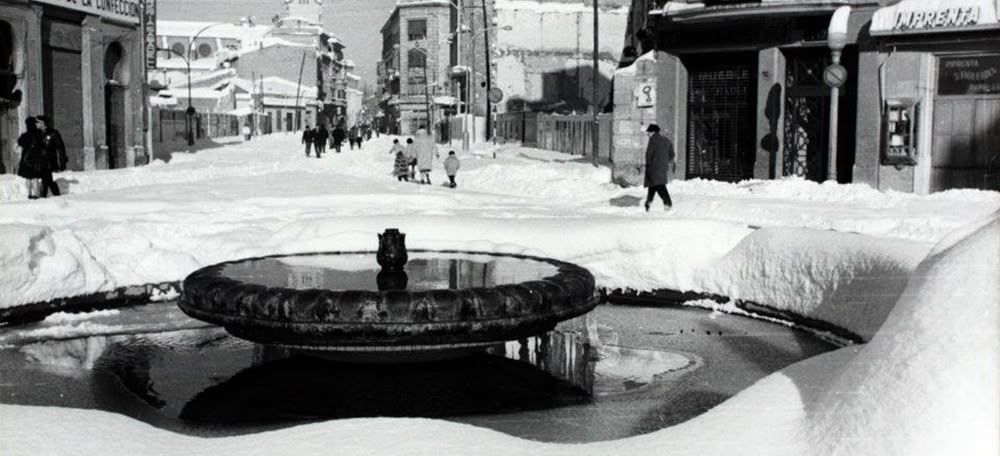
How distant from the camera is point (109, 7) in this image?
31.4 meters

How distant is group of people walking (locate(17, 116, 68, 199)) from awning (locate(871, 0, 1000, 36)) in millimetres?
17104

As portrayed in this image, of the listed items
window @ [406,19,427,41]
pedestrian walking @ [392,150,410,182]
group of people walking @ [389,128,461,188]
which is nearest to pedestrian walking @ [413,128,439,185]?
group of people walking @ [389,128,461,188]

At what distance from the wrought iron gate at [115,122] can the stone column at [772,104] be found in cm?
2003

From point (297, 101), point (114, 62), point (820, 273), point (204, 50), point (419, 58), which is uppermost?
point (204, 50)

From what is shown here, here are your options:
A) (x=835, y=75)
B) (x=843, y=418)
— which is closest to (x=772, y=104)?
(x=835, y=75)

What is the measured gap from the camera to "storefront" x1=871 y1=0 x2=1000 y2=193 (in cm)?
2052

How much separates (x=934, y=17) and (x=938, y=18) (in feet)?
0.29

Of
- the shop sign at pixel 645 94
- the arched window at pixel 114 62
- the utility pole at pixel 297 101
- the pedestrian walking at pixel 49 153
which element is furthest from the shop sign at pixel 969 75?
the utility pole at pixel 297 101

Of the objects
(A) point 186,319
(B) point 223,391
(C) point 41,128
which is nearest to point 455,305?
(B) point 223,391

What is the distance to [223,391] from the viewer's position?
6949 mm

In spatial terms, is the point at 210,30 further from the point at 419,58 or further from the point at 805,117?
the point at 805,117

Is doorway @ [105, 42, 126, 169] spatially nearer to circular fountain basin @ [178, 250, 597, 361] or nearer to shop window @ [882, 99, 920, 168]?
shop window @ [882, 99, 920, 168]

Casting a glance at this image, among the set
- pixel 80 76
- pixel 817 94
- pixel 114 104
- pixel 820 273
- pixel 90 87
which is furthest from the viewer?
pixel 114 104

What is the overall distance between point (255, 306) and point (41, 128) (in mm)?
15887
